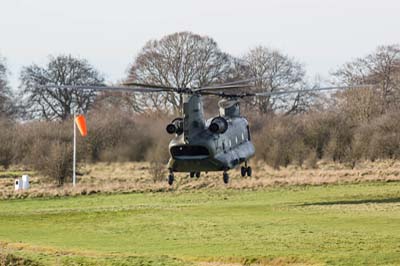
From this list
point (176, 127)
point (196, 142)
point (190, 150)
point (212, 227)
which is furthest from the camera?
point (212, 227)

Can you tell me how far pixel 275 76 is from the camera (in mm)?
88312

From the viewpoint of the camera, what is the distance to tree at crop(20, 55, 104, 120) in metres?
92.8

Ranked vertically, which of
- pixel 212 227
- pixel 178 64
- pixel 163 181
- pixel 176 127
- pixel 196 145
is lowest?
pixel 212 227

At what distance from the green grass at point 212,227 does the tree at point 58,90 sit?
3849 centimetres

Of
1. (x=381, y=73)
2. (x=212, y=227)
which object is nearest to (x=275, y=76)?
(x=381, y=73)

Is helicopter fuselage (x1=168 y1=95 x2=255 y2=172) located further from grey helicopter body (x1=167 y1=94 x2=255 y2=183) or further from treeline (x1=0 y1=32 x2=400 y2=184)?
treeline (x1=0 y1=32 x2=400 y2=184)

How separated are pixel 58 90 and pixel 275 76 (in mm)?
21065

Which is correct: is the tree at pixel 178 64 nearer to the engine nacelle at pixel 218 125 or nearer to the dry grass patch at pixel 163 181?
the dry grass patch at pixel 163 181

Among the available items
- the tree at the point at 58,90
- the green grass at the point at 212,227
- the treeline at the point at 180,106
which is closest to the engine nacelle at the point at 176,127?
the green grass at the point at 212,227

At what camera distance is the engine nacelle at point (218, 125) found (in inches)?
1487

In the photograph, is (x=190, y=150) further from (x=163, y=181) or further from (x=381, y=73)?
(x=381, y=73)

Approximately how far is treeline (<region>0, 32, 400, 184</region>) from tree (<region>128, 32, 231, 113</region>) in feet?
0.34

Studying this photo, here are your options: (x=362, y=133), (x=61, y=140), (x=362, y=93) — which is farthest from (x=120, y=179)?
(x=362, y=93)

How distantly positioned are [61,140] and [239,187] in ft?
46.1
